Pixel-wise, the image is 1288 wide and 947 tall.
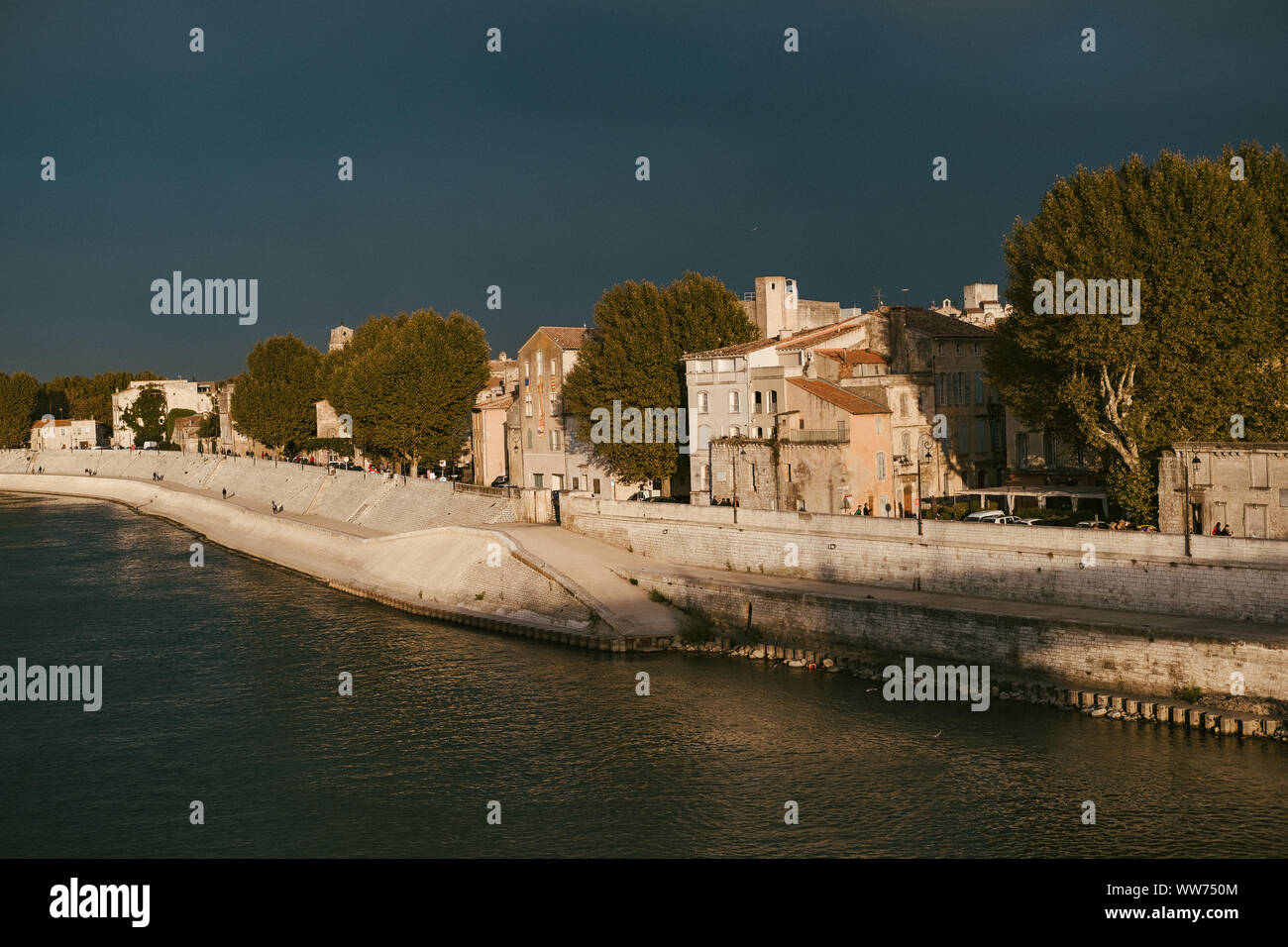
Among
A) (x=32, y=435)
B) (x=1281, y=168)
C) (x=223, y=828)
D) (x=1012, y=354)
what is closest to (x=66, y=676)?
(x=223, y=828)

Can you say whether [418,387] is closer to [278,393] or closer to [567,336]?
[567,336]

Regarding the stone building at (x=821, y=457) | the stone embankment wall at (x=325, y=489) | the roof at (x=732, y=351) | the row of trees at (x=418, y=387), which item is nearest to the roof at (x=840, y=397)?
the stone building at (x=821, y=457)

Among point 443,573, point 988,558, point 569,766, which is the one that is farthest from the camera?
point 443,573

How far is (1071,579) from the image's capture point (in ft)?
114

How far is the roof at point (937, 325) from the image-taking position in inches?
2136

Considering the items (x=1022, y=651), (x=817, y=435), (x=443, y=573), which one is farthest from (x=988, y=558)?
(x=443, y=573)

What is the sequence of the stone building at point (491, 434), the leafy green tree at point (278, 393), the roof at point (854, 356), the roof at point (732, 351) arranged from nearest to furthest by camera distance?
the roof at point (854, 356) → the roof at point (732, 351) → the stone building at point (491, 434) → the leafy green tree at point (278, 393)

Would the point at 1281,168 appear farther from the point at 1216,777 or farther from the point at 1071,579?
→ the point at 1216,777

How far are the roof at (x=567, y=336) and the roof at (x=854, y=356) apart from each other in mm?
15824

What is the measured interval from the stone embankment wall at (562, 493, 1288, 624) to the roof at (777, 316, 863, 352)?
31.9 ft

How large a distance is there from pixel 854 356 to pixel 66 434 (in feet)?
470

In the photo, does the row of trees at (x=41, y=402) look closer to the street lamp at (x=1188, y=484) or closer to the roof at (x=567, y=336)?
the roof at (x=567, y=336)

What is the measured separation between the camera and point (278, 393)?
361 ft

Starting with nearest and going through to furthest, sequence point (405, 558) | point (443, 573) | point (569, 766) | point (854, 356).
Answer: point (569, 766)
point (443, 573)
point (854, 356)
point (405, 558)
